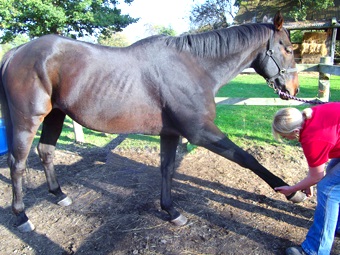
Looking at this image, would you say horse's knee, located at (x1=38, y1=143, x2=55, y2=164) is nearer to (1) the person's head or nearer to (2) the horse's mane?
(2) the horse's mane

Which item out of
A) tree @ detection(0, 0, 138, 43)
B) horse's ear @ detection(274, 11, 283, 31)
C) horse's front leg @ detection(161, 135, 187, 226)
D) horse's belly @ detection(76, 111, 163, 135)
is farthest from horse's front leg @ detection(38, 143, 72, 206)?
tree @ detection(0, 0, 138, 43)

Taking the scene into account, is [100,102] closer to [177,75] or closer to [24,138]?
[177,75]

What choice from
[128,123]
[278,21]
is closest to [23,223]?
[128,123]

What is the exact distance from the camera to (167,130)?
2537 mm

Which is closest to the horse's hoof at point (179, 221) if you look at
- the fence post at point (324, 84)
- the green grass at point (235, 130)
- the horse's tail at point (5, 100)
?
the horse's tail at point (5, 100)

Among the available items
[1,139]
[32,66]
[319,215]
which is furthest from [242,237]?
[1,139]

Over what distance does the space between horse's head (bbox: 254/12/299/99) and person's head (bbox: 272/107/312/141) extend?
33.9 inches

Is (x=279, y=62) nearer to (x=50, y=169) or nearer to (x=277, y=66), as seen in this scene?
(x=277, y=66)

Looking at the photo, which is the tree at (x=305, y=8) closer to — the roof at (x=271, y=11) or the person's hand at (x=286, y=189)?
the roof at (x=271, y=11)

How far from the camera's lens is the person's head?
1.85 m

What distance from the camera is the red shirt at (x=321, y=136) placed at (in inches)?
68.9

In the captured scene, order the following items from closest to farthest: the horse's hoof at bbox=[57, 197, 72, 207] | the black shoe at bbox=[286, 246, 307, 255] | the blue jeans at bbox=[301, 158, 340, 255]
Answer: the blue jeans at bbox=[301, 158, 340, 255] → the black shoe at bbox=[286, 246, 307, 255] → the horse's hoof at bbox=[57, 197, 72, 207]

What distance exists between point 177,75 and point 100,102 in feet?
2.48

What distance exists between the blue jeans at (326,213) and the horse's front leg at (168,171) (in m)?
1.18
